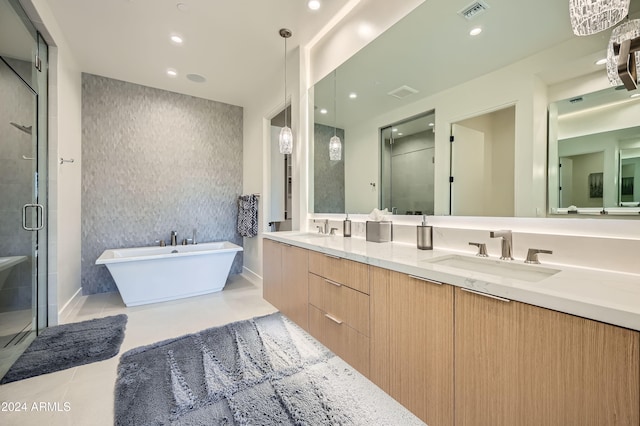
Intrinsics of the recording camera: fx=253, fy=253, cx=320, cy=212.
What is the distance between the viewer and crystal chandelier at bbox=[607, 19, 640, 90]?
90 cm

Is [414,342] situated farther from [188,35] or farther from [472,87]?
[188,35]

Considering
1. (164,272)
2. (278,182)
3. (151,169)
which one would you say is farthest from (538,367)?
(151,169)

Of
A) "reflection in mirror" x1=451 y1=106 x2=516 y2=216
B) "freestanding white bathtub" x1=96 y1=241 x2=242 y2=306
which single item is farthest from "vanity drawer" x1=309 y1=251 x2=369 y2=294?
"freestanding white bathtub" x1=96 y1=241 x2=242 y2=306

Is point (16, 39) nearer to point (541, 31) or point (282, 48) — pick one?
point (282, 48)

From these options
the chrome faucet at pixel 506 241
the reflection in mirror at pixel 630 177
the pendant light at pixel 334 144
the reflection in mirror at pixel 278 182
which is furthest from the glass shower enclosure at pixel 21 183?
the reflection in mirror at pixel 630 177

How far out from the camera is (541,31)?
121 cm

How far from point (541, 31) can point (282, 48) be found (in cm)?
241

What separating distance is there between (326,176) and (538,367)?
7.40 ft

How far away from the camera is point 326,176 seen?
2.76 meters

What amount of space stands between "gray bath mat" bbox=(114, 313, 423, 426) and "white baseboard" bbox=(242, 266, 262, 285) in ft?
5.48

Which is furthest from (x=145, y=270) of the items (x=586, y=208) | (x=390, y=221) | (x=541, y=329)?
(x=586, y=208)

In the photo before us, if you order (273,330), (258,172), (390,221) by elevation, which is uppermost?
(258,172)

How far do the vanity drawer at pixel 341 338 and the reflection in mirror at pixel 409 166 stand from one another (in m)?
0.94

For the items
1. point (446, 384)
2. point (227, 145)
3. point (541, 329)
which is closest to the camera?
point (541, 329)
